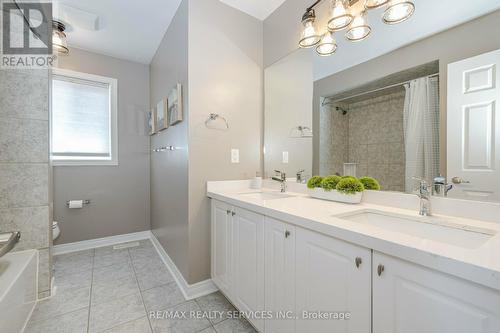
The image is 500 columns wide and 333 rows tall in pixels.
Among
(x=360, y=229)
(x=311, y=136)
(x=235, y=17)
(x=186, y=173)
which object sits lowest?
(x=360, y=229)

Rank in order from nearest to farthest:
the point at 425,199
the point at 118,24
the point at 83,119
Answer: the point at 425,199, the point at 118,24, the point at 83,119

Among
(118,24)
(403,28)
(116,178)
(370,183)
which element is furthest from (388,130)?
(116,178)

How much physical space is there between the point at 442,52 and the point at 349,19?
0.55 meters

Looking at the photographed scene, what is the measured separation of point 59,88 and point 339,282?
347cm

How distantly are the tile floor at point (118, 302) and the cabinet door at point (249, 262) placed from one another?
0.24 m

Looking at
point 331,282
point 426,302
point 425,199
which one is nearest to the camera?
point 426,302

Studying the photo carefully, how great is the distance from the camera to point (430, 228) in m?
0.94

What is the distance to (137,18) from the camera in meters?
2.11

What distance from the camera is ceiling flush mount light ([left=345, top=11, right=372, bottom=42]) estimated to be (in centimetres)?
130

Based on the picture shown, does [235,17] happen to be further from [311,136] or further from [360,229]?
[360,229]

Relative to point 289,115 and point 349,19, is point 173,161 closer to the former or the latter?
point 289,115

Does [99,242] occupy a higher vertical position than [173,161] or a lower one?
lower

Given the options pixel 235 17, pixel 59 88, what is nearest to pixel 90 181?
pixel 59 88

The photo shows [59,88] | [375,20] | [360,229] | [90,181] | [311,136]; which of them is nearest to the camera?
[360,229]
